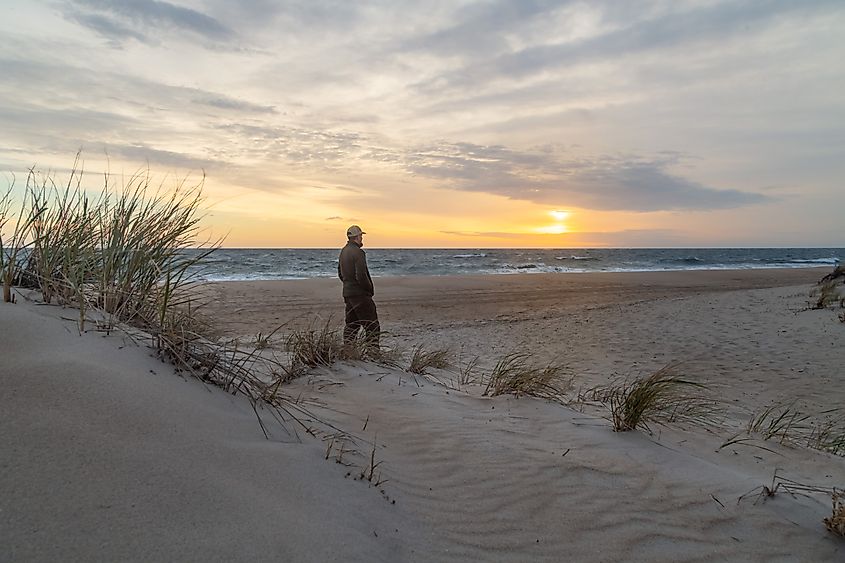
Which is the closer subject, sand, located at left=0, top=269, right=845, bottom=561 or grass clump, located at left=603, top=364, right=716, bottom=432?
sand, located at left=0, top=269, right=845, bottom=561

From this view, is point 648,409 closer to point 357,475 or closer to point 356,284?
point 357,475

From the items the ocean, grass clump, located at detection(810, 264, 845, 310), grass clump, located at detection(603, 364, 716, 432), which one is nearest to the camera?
grass clump, located at detection(603, 364, 716, 432)

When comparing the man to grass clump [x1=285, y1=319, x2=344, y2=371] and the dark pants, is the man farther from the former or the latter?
grass clump [x1=285, y1=319, x2=344, y2=371]

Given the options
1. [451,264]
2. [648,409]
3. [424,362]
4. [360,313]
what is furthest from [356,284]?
[451,264]

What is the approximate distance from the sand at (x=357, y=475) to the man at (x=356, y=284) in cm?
243

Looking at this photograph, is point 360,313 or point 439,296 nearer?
point 360,313

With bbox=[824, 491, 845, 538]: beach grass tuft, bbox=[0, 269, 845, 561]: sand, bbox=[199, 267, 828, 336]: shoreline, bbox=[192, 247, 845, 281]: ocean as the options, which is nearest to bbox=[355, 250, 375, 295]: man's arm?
bbox=[0, 269, 845, 561]: sand

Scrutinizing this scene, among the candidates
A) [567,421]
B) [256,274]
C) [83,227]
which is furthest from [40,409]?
[256,274]

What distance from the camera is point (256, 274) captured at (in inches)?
1166

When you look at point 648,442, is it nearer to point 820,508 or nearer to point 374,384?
point 820,508

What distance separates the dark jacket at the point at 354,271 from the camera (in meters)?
7.32

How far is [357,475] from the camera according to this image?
2646 millimetres

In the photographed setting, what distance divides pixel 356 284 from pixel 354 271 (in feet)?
0.67

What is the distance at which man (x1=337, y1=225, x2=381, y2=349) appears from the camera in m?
7.33
